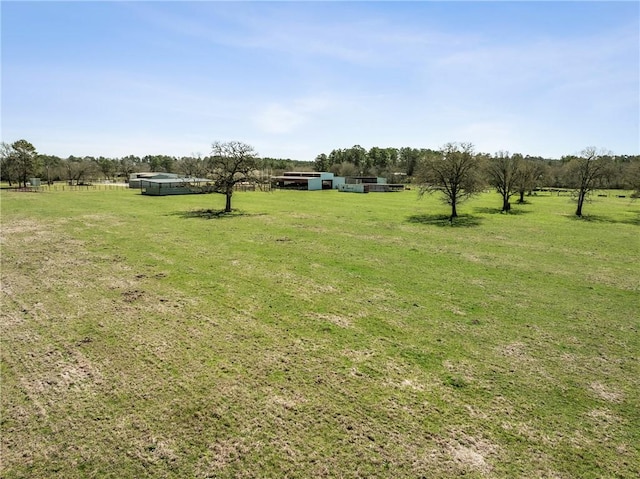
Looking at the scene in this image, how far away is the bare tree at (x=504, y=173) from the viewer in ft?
144

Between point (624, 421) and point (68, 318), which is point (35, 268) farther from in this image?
point (624, 421)

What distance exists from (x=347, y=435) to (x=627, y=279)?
54.7 ft

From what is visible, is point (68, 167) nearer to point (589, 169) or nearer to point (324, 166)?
point (324, 166)

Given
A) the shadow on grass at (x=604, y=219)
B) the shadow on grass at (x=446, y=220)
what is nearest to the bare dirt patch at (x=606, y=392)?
the shadow on grass at (x=446, y=220)

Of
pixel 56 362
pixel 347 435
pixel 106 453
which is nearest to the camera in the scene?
pixel 106 453

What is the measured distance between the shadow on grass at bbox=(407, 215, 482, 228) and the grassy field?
13.4 m

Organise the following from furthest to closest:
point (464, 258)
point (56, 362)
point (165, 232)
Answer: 1. point (165, 232)
2. point (464, 258)
3. point (56, 362)

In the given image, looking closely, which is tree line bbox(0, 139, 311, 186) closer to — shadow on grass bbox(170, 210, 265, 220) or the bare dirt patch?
shadow on grass bbox(170, 210, 265, 220)

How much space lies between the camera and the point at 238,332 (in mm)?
10188

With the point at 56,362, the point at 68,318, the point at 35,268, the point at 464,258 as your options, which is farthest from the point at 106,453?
the point at 464,258

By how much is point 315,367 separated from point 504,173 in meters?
43.8

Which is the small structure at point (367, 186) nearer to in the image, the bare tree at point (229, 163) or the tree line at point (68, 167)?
the tree line at point (68, 167)

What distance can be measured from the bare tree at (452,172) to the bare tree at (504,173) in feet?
29.9

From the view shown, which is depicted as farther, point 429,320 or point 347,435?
point 429,320
